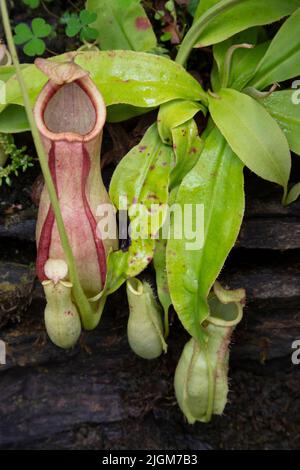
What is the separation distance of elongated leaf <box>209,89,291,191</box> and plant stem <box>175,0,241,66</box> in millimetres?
242

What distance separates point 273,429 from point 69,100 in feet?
3.56

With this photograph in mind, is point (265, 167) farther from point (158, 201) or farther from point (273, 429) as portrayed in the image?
point (273, 429)

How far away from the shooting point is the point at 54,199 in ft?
3.94

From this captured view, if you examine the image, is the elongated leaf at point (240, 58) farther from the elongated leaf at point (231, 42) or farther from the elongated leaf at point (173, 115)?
the elongated leaf at point (173, 115)

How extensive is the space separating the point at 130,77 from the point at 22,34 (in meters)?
0.39

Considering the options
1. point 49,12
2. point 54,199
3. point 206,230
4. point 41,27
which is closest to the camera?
point 54,199

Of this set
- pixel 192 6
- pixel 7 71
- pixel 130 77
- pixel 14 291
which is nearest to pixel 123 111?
pixel 130 77

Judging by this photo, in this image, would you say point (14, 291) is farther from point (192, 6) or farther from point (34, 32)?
point (192, 6)

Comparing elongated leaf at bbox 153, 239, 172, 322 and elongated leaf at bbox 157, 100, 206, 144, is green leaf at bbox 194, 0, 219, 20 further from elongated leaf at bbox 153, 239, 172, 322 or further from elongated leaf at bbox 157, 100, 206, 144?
elongated leaf at bbox 153, 239, 172, 322

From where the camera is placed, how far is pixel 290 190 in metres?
1.54

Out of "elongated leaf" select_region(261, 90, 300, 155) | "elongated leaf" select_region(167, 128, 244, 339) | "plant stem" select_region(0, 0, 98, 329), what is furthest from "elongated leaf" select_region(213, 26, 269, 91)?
"plant stem" select_region(0, 0, 98, 329)

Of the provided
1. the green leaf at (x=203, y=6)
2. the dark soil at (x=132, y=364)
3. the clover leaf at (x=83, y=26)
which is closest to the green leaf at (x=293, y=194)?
the dark soil at (x=132, y=364)

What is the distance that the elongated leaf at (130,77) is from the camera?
4.72 feet
